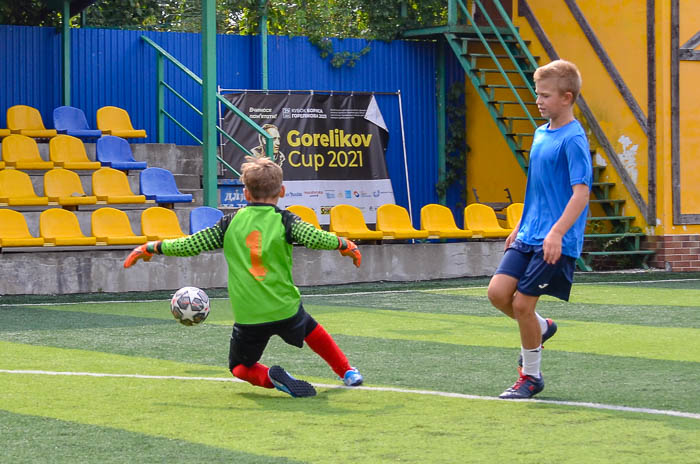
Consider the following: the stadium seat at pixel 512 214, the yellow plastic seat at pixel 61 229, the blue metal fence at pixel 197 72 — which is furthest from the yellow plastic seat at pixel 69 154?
the stadium seat at pixel 512 214

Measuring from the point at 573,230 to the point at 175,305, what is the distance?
2.48 metres

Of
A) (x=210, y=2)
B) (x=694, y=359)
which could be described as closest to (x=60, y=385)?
(x=694, y=359)

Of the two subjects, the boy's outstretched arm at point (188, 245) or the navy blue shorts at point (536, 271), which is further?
the boy's outstretched arm at point (188, 245)

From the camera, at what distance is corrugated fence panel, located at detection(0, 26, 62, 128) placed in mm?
19219

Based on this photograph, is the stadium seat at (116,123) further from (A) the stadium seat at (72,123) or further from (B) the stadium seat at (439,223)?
(B) the stadium seat at (439,223)

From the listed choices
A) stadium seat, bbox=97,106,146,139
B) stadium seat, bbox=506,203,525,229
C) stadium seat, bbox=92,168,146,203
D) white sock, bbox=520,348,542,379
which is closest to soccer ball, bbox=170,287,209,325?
white sock, bbox=520,348,542,379

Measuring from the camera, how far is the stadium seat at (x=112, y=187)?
55.4 feet

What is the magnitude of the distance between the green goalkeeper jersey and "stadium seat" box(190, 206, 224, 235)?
8.90 metres

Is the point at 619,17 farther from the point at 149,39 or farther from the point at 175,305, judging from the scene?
the point at 175,305

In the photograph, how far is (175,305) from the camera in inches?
293

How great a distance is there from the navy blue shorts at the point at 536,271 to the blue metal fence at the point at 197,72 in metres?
14.2

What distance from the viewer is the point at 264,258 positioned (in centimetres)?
666

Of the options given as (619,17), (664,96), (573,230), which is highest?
(619,17)

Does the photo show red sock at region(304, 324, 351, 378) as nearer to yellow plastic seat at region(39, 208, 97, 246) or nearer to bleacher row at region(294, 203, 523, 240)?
yellow plastic seat at region(39, 208, 97, 246)
